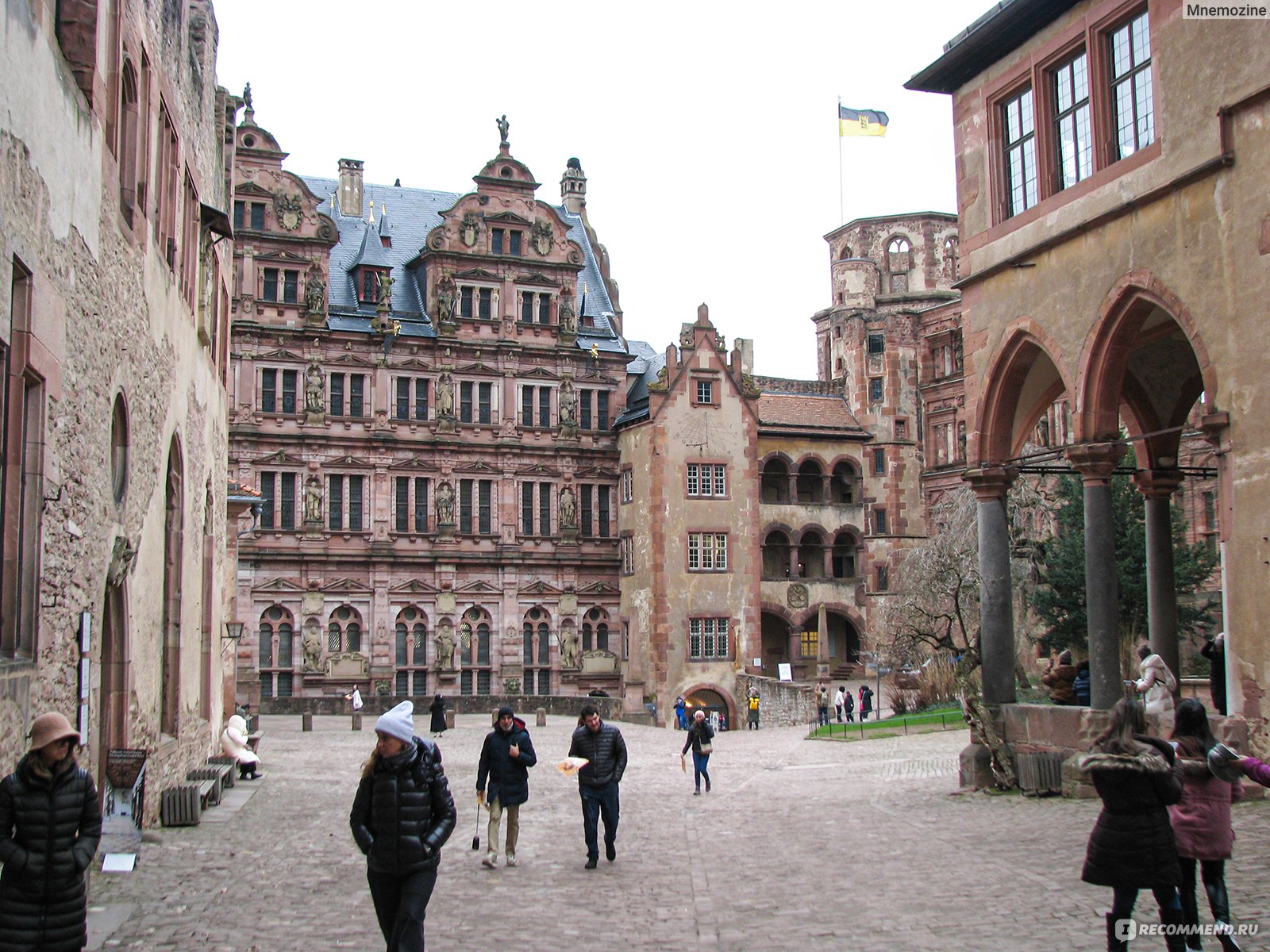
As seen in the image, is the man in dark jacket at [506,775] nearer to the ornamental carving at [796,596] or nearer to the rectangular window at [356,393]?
the rectangular window at [356,393]

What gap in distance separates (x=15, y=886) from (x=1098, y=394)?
13.9 meters

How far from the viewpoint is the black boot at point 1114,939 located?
8000 millimetres

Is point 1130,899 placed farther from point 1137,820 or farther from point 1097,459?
point 1097,459

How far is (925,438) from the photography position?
207ft

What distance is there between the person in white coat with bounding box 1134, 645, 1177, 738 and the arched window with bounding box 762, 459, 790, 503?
4170 cm

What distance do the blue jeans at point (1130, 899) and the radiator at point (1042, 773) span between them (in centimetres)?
977

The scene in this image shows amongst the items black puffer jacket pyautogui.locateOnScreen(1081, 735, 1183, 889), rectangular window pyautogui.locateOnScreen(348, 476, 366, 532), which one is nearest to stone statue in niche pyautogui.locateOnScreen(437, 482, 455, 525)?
rectangular window pyautogui.locateOnScreen(348, 476, 366, 532)

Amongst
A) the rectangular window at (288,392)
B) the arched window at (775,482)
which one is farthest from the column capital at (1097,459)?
the arched window at (775,482)

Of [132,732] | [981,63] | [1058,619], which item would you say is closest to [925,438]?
[1058,619]

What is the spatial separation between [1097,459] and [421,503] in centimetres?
3494

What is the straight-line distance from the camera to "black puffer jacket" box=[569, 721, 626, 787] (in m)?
14.3

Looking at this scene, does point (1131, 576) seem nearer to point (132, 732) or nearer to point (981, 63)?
point (981, 63)

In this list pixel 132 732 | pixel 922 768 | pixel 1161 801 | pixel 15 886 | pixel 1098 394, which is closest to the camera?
pixel 15 886

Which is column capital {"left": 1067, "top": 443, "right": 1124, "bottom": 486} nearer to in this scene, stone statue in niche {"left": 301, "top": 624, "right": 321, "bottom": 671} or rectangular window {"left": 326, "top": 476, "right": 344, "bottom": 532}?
stone statue in niche {"left": 301, "top": 624, "right": 321, "bottom": 671}
